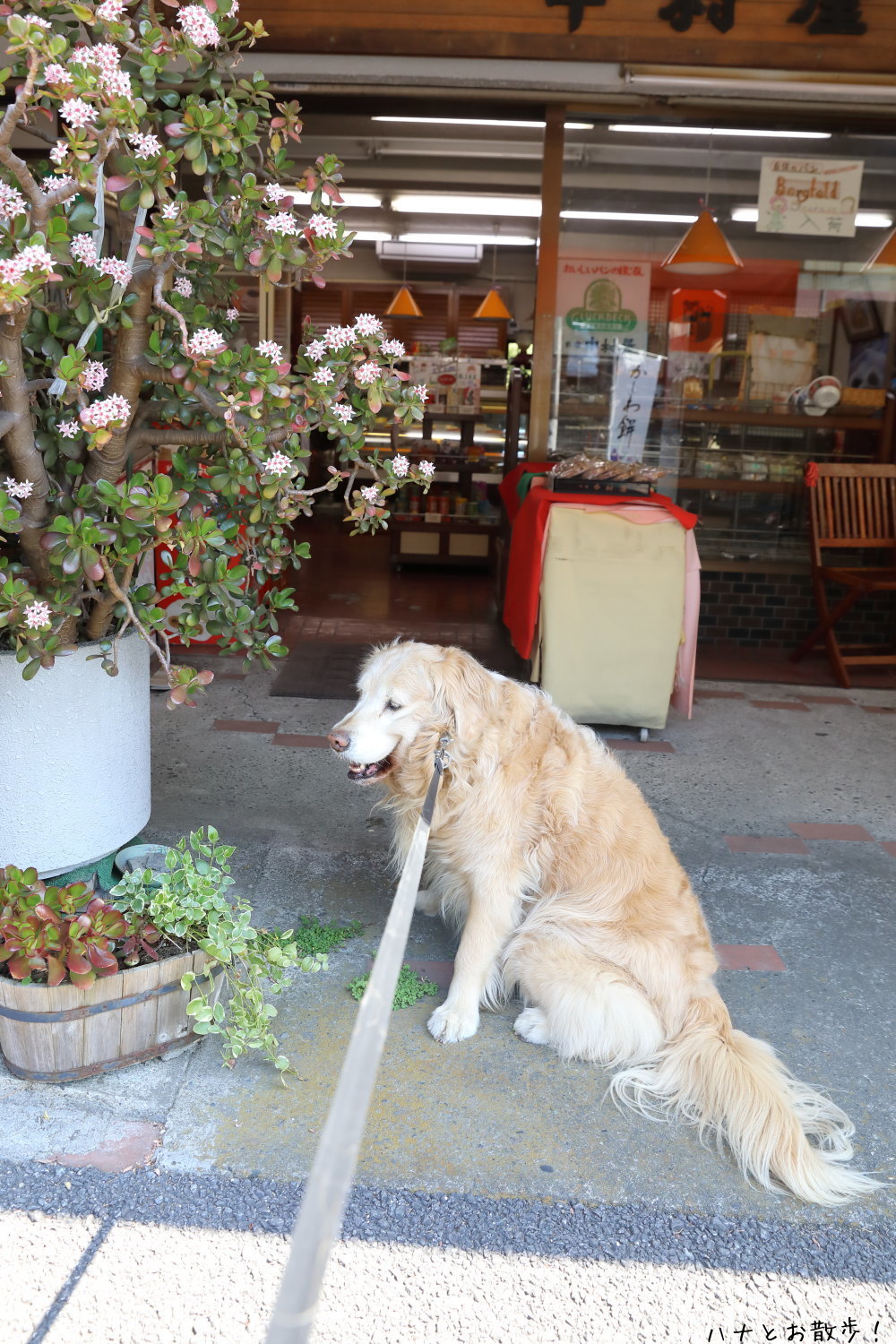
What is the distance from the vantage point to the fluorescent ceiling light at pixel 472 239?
14.0m

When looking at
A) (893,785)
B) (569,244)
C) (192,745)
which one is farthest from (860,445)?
(192,745)

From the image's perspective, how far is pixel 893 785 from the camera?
474 cm

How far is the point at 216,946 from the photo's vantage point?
8.11ft

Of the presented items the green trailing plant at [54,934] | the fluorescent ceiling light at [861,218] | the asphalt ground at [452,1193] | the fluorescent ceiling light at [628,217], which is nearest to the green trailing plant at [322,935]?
the asphalt ground at [452,1193]

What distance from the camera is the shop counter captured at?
5.07m

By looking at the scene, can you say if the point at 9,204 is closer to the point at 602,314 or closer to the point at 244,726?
the point at 244,726

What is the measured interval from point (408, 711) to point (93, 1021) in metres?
1.01

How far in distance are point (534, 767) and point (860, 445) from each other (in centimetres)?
570

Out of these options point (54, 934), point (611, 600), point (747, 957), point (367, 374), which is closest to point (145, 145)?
point (367, 374)

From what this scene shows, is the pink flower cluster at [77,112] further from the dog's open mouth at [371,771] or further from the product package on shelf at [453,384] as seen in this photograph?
the product package on shelf at [453,384]

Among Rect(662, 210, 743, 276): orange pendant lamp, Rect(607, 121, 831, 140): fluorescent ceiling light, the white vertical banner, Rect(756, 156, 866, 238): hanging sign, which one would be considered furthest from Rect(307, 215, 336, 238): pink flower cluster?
Rect(756, 156, 866, 238): hanging sign

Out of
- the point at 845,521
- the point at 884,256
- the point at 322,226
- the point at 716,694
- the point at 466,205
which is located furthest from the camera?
the point at 466,205

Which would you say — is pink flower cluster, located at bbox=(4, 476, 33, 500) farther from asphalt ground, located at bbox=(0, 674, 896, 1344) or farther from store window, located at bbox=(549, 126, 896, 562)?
store window, located at bbox=(549, 126, 896, 562)

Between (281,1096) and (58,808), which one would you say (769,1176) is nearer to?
(281,1096)
